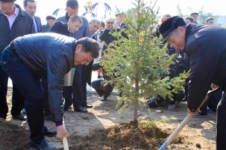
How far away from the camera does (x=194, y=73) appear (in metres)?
3.37

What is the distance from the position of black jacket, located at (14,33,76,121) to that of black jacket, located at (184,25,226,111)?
140 centimetres

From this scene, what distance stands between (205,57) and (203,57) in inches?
0.8

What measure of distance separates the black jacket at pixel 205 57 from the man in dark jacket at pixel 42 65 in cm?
111

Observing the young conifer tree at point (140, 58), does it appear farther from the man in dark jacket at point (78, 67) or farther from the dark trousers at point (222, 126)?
the man in dark jacket at point (78, 67)

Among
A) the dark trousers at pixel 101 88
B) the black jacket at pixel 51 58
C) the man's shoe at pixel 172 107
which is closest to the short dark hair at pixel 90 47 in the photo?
the black jacket at pixel 51 58

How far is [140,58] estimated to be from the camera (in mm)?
4789

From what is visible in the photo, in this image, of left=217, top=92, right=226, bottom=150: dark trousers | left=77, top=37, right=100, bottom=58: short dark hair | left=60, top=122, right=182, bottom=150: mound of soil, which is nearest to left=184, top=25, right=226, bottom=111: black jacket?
left=217, top=92, right=226, bottom=150: dark trousers

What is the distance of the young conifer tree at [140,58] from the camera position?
482 cm

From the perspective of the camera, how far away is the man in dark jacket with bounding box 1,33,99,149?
363 cm

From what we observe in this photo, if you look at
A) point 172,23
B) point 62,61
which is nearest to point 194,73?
point 172,23

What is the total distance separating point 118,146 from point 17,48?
1948mm

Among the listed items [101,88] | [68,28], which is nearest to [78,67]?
[68,28]

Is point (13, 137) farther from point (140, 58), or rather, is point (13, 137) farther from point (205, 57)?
point (205, 57)

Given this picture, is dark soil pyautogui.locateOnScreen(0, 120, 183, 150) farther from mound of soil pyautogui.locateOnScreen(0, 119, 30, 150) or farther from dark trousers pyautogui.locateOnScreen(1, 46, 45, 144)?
dark trousers pyautogui.locateOnScreen(1, 46, 45, 144)
